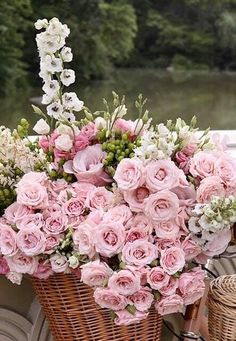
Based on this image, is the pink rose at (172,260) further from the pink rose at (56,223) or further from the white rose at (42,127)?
the white rose at (42,127)

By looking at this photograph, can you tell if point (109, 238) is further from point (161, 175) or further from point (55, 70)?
point (55, 70)

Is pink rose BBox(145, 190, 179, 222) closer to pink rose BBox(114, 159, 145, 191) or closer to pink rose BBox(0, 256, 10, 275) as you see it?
pink rose BBox(114, 159, 145, 191)

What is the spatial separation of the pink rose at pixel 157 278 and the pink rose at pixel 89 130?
210 millimetres

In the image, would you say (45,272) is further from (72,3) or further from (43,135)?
(72,3)

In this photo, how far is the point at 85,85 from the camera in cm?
1905

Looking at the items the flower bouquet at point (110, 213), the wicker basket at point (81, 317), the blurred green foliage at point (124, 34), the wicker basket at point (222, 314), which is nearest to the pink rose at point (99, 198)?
the flower bouquet at point (110, 213)

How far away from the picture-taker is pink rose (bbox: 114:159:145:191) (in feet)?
2.91

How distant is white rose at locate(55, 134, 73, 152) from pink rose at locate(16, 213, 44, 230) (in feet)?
0.32

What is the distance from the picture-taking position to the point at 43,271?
3.10 feet

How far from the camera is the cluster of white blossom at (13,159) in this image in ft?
3.25

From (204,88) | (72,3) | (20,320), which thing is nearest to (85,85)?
(72,3)

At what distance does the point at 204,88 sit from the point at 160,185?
21.3 meters

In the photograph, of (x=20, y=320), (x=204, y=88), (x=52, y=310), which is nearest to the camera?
(x=52, y=310)

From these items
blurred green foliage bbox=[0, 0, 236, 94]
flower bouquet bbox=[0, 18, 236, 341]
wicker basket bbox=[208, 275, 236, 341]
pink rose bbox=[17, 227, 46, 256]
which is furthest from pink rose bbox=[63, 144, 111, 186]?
blurred green foliage bbox=[0, 0, 236, 94]
